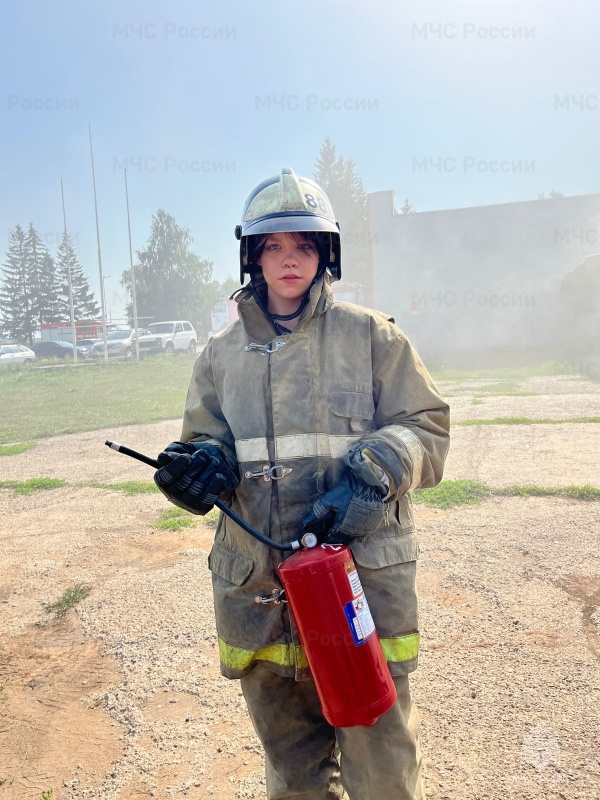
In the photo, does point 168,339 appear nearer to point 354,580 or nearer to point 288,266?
point 288,266

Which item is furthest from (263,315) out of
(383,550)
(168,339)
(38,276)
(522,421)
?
(38,276)

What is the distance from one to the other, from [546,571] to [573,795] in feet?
5.92

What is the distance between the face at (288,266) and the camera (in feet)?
6.07

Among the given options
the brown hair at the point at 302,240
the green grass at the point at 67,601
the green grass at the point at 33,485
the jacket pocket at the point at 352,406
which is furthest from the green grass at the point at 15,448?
the jacket pocket at the point at 352,406

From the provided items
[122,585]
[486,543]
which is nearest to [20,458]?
[122,585]

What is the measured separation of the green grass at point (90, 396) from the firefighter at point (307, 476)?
30.9 ft

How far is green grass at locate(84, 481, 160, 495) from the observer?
6191 mm

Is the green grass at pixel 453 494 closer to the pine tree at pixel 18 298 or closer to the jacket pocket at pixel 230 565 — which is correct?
the jacket pocket at pixel 230 565

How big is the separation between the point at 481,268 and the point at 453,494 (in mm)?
20776

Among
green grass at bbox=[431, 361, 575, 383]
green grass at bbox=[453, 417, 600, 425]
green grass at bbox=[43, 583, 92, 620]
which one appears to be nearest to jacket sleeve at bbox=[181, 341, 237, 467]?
green grass at bbox=[43, 583, 92, 620]

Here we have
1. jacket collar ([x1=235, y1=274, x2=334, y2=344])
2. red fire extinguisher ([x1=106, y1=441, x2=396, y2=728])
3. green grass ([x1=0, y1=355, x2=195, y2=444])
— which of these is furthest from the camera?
green grass ([x1=0, y1=355, x2=195, y2=444])

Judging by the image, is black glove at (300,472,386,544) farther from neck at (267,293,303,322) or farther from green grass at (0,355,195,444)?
green grass at (0,355,195,444)

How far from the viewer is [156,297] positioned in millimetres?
46906

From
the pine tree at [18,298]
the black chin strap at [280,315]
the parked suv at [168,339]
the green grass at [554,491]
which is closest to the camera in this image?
the black chin strap at [280,315]
